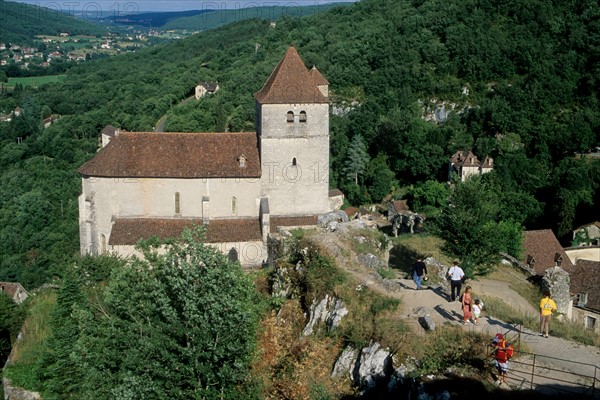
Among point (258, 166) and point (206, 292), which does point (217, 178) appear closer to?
point (258, 166)

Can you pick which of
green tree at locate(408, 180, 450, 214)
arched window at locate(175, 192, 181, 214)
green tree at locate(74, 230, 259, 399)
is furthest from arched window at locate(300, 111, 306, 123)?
green tree at locate(408, 180, 450, 214)

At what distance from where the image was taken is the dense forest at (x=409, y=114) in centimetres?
6309

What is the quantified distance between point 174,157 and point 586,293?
76.3 feet

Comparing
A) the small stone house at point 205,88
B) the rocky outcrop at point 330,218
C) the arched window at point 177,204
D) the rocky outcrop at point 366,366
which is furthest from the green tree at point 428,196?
the small stone house at point 205,88

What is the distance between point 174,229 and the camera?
35938mm

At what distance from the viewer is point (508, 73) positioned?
3346 inches

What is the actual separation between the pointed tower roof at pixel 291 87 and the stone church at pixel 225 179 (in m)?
0.06

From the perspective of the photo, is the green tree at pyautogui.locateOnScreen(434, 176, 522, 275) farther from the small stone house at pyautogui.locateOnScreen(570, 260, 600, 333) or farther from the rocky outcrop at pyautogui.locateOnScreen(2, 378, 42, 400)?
the rocky outcrop at pyautogui.locateOnScreen(2, 378, 42, 400)

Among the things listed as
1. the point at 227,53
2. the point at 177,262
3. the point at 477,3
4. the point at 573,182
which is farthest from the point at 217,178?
the point at 227,53

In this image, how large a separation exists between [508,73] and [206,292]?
75874mm

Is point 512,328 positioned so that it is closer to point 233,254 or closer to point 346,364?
point 346,364

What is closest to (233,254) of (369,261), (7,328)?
(7,328)

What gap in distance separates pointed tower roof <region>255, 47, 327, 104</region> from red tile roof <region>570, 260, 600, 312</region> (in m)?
17.1

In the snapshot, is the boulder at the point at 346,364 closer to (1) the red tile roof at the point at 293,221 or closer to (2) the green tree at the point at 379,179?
(1) the red tile roof at the point at 293,221
